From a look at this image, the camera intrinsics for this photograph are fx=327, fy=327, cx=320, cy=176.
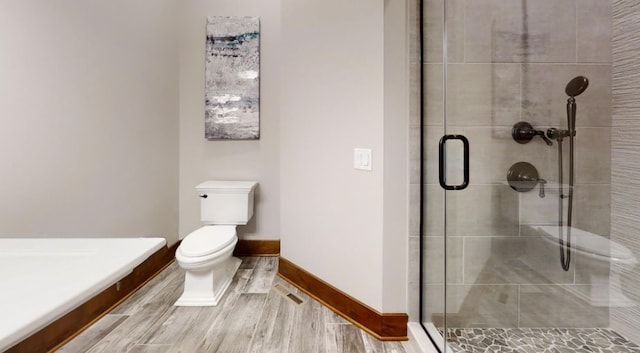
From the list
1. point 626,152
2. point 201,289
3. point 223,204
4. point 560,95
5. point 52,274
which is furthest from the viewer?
point 223,204

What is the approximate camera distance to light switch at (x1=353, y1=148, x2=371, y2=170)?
189 centimetres

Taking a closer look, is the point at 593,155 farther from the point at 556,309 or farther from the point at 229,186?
the point at 229,186

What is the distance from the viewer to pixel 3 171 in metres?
1.14

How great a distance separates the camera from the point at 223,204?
9.48 ft

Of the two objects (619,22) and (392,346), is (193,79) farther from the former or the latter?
(619,22)

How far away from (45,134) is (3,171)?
0.69ft

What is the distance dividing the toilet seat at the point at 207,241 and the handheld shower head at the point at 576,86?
7.06 feet

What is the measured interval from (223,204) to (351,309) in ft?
4.87

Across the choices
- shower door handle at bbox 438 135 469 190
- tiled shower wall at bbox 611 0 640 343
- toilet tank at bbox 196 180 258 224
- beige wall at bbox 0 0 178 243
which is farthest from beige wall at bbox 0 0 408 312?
tiled shower wall at bbox 611 0 640 343

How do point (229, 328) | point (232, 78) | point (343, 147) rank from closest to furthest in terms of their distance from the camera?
point (229, 328), point (343, 147), point (232, 78)

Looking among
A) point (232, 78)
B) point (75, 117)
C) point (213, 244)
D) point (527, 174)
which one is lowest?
point (213, 244)

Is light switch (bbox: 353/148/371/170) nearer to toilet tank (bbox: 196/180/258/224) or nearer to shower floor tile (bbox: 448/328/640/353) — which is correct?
shower floor tile (bbox: 448/328/640/353)

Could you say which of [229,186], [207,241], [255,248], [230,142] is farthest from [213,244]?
[230,142]

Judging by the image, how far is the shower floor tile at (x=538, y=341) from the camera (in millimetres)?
Answer: 1364
